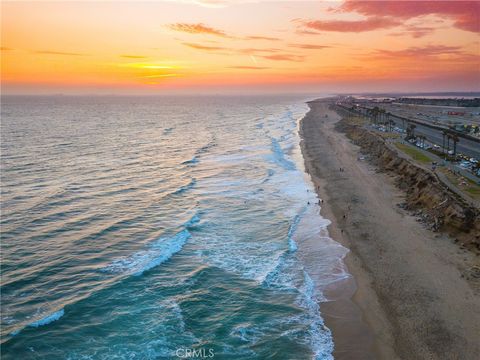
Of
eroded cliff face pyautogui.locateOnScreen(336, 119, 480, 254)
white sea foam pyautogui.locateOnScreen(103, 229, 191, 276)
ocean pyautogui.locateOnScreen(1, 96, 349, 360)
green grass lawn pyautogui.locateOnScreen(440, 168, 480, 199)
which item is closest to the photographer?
ocean pyautogui.locateOnScreen(1, 96, 349, 360)

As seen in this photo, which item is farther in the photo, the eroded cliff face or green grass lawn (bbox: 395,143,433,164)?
green grass lawn (bbox: 395,143,433,164)

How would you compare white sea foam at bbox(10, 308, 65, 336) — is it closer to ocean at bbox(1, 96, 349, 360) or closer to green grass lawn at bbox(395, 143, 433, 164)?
ocean at bbox(1, 96, 349, 360)

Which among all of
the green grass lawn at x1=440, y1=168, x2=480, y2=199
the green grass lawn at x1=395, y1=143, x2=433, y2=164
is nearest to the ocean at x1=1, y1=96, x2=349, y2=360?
the green grass lawn at x1=440, y1=168, x2=480, y2=199

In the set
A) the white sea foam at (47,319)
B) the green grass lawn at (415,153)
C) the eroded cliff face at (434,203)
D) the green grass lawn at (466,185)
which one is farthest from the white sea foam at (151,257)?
the green grass lawn at (415,153)

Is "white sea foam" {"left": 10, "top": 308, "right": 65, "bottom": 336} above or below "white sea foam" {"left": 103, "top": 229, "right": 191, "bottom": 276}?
below

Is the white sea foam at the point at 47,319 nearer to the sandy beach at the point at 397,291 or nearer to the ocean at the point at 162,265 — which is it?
the ocean at the point at 162,265

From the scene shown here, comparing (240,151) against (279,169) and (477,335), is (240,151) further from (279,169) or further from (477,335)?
(477,335)
